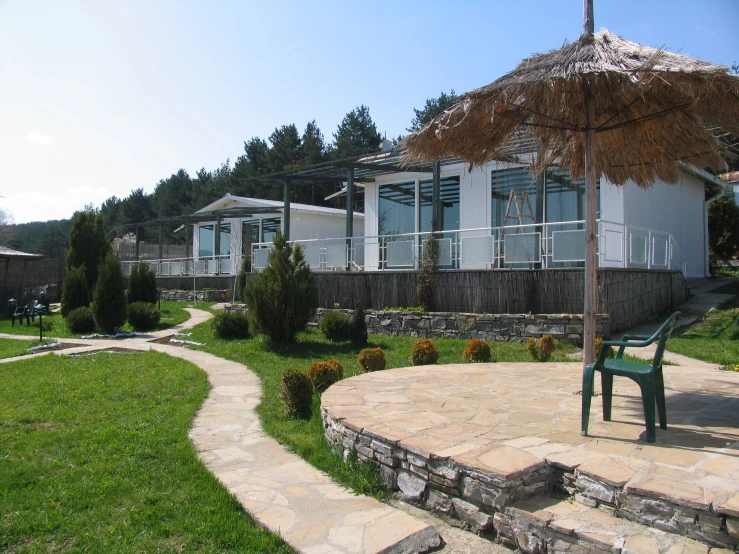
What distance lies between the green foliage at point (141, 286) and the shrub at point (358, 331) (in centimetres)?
902

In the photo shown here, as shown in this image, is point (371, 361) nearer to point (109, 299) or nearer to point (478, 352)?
point (478, 352)

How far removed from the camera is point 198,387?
23.8 feet

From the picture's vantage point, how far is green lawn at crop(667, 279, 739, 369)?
7.99 meters

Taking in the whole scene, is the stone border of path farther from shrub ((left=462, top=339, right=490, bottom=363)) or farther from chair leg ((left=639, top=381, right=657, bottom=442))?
shrub ((left=462, top=339, right=490, bottom=363))

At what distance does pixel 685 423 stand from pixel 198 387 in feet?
18.7

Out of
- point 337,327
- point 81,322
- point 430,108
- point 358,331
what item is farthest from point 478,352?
point 430,108

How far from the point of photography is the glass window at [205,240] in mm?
28805

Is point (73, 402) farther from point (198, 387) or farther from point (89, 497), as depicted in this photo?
point (89, 497)

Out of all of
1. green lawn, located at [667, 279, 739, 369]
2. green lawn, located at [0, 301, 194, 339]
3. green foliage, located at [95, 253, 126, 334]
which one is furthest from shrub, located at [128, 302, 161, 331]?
green lawn, located at [667, 279, 739, 369]

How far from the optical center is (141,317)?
565 inches

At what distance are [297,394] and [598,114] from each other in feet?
13.7

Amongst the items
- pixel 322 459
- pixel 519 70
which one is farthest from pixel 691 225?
pixel 322 459

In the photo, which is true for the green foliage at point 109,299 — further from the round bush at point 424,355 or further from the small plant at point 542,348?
the small plant at point 542,348

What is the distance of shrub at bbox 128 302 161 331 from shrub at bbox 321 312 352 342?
5.97 m
